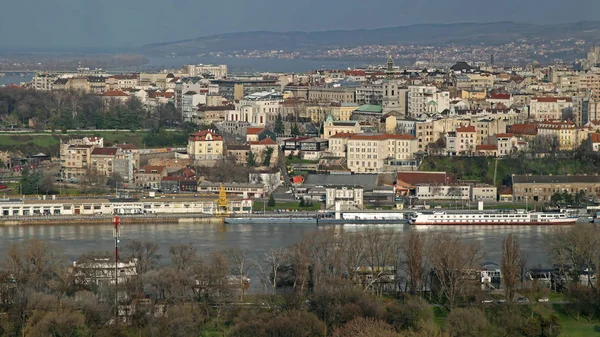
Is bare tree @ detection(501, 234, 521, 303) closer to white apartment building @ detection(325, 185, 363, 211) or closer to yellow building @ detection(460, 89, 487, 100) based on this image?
white apartment building @ detection(325, 185, 363, 211)

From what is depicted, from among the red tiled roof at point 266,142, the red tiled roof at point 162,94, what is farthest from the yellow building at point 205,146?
the red tiled roof at point 162,94

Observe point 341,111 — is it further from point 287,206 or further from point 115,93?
point 287,206

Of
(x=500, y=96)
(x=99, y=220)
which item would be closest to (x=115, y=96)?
(x=500, y=96)

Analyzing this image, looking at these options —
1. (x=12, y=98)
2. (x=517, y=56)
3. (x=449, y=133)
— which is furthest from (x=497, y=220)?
(x=517, y=56)

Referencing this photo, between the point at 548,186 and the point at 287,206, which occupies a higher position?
the point at 548,186

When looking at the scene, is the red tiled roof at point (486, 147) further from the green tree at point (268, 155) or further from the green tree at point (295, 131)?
the green tree at point (295, 131)

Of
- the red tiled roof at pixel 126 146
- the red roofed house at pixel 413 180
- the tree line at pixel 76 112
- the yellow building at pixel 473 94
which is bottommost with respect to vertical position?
the red roofed house at pixel 413 180

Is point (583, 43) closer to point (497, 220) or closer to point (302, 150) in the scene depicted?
point (302, 150)
